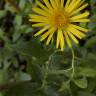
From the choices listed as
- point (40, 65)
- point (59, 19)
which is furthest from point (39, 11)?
point (40, 65)

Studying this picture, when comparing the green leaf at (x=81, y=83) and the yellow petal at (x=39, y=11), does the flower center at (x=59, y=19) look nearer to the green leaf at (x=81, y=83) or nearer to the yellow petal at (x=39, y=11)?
the yellow petal at (x=39, y=11)

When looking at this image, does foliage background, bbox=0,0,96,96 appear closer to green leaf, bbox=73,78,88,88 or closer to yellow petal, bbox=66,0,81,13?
Result: green leaf, bbox=73,78,88,88

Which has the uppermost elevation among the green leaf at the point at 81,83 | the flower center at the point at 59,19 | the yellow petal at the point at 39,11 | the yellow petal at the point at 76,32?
the yellow petal at the point at 39,11

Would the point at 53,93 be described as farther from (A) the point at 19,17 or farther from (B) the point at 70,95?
(A) the point at 19,17

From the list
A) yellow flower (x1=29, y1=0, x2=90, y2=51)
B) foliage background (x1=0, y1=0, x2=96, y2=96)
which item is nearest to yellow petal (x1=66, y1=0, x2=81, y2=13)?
yellow flower (x1=29, y1=0, x2=90, y2=51)

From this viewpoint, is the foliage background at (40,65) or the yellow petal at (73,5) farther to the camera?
the foliage background at (40,65)

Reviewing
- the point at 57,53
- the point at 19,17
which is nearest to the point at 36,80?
the point at 57,53

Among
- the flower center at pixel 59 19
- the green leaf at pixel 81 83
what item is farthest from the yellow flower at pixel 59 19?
the green leaf at pixel 81 83

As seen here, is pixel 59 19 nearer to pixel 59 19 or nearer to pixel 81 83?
pixel 59 19
